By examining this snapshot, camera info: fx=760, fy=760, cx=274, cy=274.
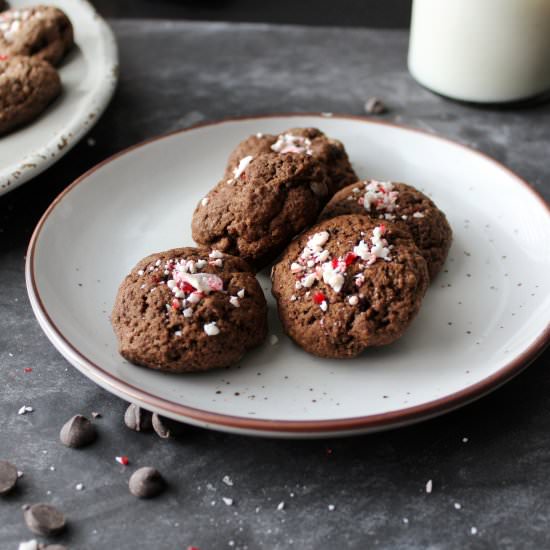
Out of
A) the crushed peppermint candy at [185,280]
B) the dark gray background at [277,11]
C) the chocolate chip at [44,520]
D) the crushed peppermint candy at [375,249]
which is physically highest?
the crushed peppermint candy at [375,249]

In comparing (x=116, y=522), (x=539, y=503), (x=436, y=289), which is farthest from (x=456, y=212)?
(x=116, y=522)

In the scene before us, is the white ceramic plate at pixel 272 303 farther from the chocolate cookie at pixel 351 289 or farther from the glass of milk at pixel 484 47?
the glass of milk at pixel 484 47

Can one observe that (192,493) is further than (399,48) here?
No

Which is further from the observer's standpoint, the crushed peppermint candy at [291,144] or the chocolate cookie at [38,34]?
the chocolate cookie at [38,34]

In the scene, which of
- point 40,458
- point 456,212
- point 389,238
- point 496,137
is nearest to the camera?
point 40,458

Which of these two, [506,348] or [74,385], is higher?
[506,348]

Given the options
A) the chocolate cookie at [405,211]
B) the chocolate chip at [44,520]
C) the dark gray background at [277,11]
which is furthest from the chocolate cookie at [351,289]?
the dark gray background at [277,11]

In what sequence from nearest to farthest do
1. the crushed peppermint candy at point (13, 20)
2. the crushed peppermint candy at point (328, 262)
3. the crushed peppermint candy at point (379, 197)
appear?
1. the crushed peppermint candy at point (328, 262)
2. the crushed peppermint candy at point (379, 197)
3. the crushed peppermint candy at point (13, 20)

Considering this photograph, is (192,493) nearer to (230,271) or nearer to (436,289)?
(230,271)
